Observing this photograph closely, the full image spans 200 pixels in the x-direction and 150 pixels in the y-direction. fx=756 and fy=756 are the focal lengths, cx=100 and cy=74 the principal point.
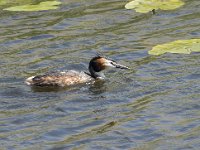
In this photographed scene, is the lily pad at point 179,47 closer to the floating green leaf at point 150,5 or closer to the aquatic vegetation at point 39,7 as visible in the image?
the floating green leaf at point 150,5

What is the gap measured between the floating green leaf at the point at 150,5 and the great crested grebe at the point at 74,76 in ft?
13.9

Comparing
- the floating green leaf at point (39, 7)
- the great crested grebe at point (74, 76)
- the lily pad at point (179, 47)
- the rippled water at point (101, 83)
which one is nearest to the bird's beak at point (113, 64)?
the great crested grebe at point (74, 76)

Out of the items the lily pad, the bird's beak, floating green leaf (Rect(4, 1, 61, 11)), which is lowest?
the bird's beak

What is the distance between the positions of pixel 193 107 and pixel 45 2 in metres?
9.62

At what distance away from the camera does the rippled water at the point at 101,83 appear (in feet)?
44.4

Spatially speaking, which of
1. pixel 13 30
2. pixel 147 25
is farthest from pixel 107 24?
pixel 13 30

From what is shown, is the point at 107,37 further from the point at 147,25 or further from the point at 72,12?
the point at 72,12

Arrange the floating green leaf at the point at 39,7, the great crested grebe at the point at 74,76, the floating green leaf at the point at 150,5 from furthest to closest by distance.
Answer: the floating green leaf at the point at 39,7 → the floating green leaf at the point at 150,5 → the great crested grebe at the point at 74,76

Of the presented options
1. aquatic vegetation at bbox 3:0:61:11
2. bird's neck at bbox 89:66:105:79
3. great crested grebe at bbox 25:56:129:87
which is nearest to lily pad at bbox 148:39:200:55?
great crested grebe at bbox 25:56:129:87

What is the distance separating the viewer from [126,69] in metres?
17.5

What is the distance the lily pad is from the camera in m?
17.6

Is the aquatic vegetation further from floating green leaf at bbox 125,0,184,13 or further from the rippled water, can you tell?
floating green leaf at bbox 125,0,184,13

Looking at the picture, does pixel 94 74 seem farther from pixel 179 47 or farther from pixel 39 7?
pixel 39 7

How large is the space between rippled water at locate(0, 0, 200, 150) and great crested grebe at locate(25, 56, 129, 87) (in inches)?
8.3
